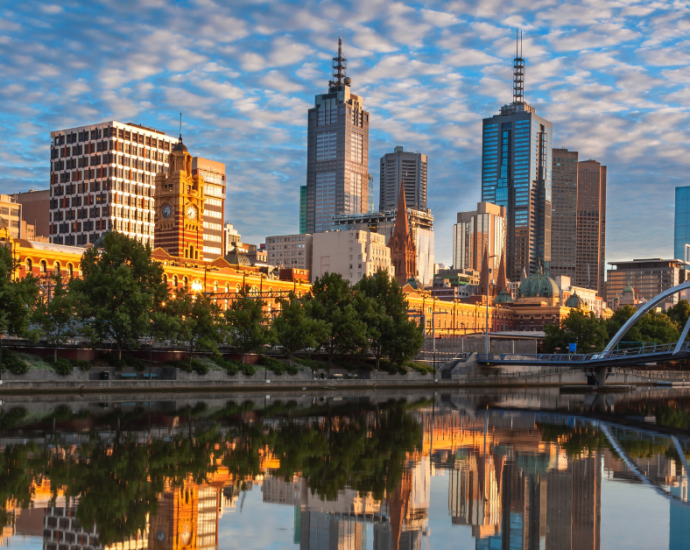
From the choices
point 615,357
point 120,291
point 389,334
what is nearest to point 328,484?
point 120,291

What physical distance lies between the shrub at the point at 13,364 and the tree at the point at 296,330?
101ft

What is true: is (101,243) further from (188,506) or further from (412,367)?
(188,506)

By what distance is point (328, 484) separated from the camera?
97.6 feet

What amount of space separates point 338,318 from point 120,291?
30.7m

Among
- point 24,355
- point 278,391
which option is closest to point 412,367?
point 278,391

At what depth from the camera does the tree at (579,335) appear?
163m

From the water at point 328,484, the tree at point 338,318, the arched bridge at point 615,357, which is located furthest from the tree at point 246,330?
the arched bridge at point 615,357

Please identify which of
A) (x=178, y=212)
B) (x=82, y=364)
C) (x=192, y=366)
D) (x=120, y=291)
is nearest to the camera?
(x=82, y=364)

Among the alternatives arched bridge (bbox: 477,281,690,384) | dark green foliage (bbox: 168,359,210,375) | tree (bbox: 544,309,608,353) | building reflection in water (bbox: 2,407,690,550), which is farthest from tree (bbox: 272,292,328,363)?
tree (bbox: 544,309,608,353)

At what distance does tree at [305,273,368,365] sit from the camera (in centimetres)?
10875

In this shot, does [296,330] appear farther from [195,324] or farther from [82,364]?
[82,364]

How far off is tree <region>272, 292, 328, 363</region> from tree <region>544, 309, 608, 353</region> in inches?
2870

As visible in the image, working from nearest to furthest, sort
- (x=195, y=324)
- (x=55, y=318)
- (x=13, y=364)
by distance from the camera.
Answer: (x=13, y=364)
(x=55, y=318)
(x=195, y=324)

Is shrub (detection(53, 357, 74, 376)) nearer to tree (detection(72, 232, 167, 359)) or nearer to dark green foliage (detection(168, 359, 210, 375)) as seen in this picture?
tree (detection(72, 232, 167, 359))
